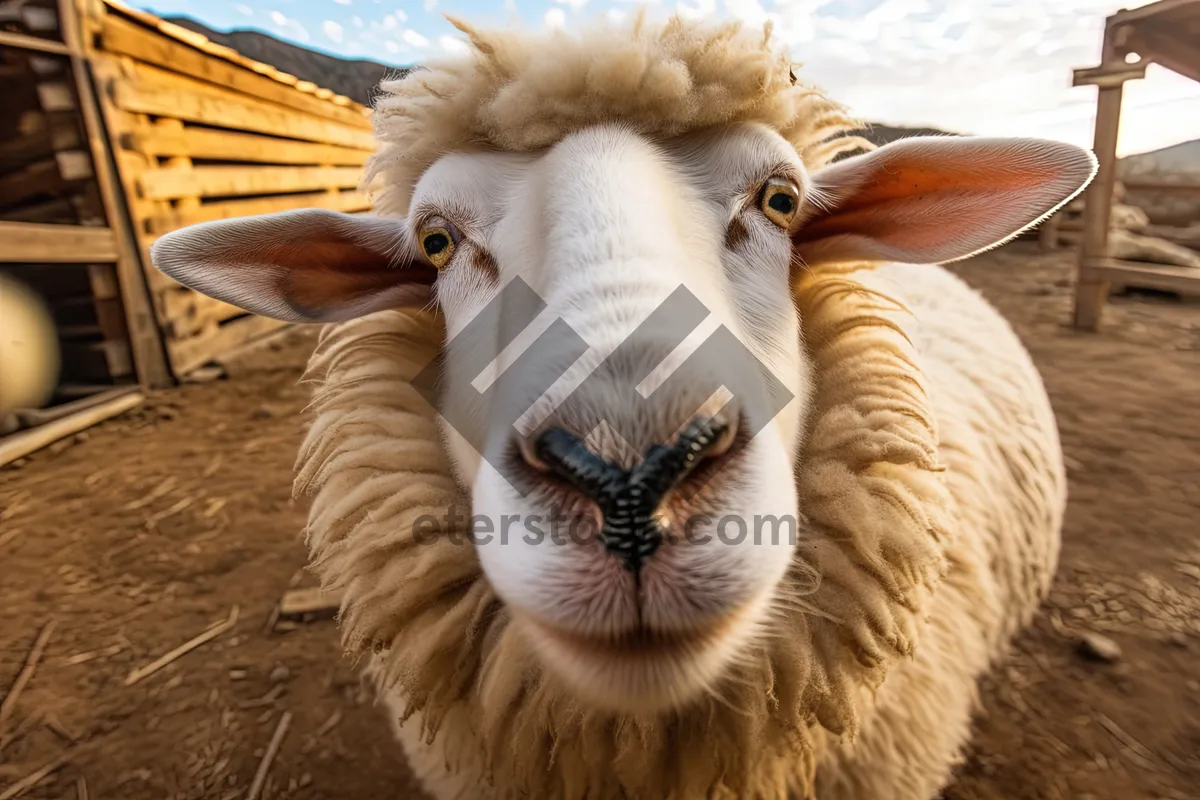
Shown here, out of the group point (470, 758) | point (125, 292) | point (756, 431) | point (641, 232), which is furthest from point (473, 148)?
point (125, 292)

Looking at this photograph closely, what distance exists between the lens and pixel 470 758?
1.25 meters

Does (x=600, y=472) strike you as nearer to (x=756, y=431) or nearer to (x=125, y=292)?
(x=756, y=431)

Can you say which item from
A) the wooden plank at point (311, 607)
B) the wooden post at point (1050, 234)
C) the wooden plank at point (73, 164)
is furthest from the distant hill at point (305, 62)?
the wooden plank at point (311, 607)

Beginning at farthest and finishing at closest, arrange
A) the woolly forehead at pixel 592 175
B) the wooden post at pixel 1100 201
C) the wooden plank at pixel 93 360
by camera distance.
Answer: the wooden post at pixel 1100 201 → the wooden plank at pixel 93 360 → the woolly forehead at pixel 592 175

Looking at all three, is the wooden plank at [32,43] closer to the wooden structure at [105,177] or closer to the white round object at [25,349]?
the wooden structure at [105,177]

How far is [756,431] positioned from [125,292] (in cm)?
525

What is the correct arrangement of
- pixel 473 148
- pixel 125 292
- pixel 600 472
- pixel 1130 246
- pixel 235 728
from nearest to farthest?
pixel 600 472 → pixel 473 148 → pixel 235 728 → pixel 125 292 → pixel 1130 246

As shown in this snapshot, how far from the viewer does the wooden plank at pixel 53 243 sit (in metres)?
3.68

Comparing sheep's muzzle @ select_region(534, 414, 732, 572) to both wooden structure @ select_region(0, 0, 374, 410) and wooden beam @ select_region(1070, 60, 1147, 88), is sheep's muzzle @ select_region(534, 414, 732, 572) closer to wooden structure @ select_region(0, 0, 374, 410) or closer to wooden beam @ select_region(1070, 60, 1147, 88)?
wooden structure @ select_region(0, 0, 374, 410)

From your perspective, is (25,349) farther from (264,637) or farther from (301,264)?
(301,264)

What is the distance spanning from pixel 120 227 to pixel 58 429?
165cm

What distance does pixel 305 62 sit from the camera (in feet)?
66.2

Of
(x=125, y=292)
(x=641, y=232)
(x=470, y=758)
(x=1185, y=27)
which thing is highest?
(x=1185, y=27)

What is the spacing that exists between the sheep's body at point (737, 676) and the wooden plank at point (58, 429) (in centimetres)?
303
